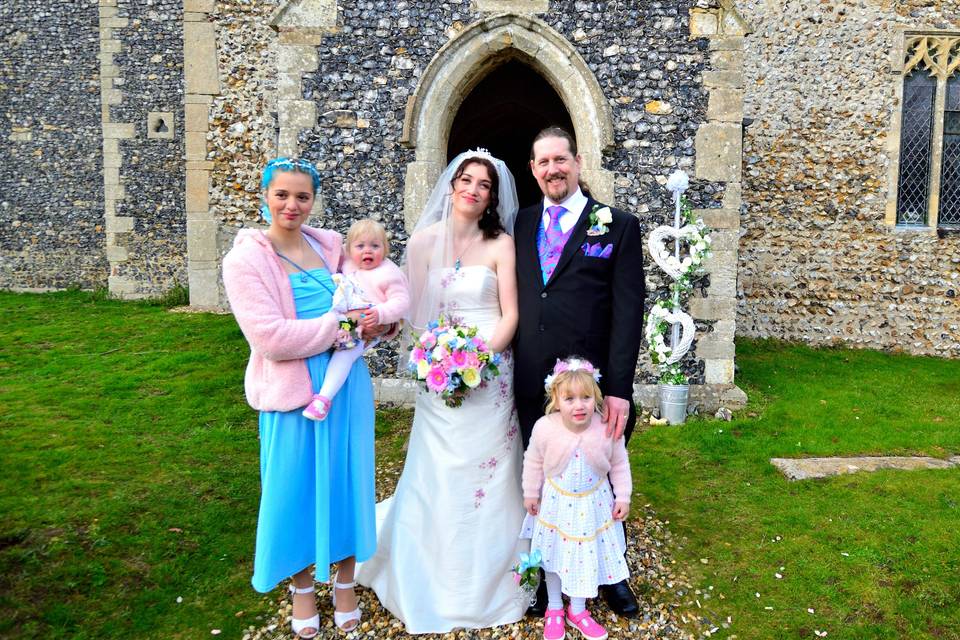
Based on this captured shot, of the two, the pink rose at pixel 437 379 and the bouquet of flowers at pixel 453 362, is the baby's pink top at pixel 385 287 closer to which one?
the bouquet of flowers at pixel 453 362

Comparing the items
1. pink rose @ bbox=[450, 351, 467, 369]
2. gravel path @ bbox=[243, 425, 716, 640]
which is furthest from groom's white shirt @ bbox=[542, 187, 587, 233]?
gravel path @ bbox=[243, 425, 716, 640]

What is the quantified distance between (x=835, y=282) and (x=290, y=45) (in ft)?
25.4

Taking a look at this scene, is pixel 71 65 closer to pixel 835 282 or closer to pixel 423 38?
pixel 423 38

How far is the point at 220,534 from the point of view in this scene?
354 centimetres

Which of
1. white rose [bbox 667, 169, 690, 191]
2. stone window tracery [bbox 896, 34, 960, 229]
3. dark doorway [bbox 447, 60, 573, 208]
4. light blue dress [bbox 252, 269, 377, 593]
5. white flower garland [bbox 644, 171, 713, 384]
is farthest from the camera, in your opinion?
stone window tracery [bbox 896, 34, 960, 229]

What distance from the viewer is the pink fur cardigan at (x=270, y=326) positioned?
7.84 ft

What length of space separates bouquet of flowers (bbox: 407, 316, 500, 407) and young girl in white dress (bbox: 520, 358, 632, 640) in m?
0.30

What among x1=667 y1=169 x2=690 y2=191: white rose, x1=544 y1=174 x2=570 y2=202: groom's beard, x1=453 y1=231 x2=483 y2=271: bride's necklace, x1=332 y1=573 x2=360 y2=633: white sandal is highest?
x1=667 y1=169 x2=690 y2=191: white rose

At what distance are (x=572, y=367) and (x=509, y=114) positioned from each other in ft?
26.6

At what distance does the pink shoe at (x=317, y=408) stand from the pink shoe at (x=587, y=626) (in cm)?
138

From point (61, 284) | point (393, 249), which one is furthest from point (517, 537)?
point (61, 284)

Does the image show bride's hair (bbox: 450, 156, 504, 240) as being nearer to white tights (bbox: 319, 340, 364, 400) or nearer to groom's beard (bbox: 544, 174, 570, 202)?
groom's beard (bbox: 544, 174, 570, 202)

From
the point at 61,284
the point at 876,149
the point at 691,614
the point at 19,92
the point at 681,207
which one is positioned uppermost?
the point at 19,92

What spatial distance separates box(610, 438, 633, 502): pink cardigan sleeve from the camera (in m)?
2.63
